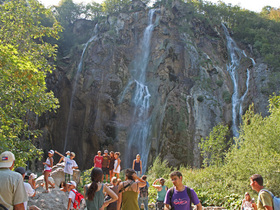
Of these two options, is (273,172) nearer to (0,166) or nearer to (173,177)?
(173,177)

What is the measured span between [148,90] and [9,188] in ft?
84.3

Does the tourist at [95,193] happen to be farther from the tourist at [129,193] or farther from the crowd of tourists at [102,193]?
the tourist at [129,193]

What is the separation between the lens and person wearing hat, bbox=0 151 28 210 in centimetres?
366

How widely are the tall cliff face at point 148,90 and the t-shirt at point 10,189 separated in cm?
2089

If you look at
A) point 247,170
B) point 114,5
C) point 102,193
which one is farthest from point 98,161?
point 114,5

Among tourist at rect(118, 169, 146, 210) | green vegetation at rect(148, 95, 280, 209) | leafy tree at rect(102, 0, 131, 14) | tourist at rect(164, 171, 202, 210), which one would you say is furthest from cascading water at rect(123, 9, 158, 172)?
tourist at rect(164, 171, 202, 210)

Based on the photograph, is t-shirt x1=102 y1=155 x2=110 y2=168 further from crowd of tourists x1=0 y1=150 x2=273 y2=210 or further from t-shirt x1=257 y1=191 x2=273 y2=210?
t-shirt x1=257 y1=191 x2=273 y2=210

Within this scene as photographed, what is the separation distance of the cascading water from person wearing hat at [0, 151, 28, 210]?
20416 millimetres

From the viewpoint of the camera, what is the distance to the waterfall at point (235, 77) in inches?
1011

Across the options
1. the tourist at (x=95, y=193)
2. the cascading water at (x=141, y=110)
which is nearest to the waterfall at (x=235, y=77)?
the cascading water at (x=141, y=110)

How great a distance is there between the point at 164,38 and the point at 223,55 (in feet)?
26.9

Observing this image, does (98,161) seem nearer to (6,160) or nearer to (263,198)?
(6,160)

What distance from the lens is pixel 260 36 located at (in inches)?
1474

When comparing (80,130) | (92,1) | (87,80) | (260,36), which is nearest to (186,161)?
(80,130)
